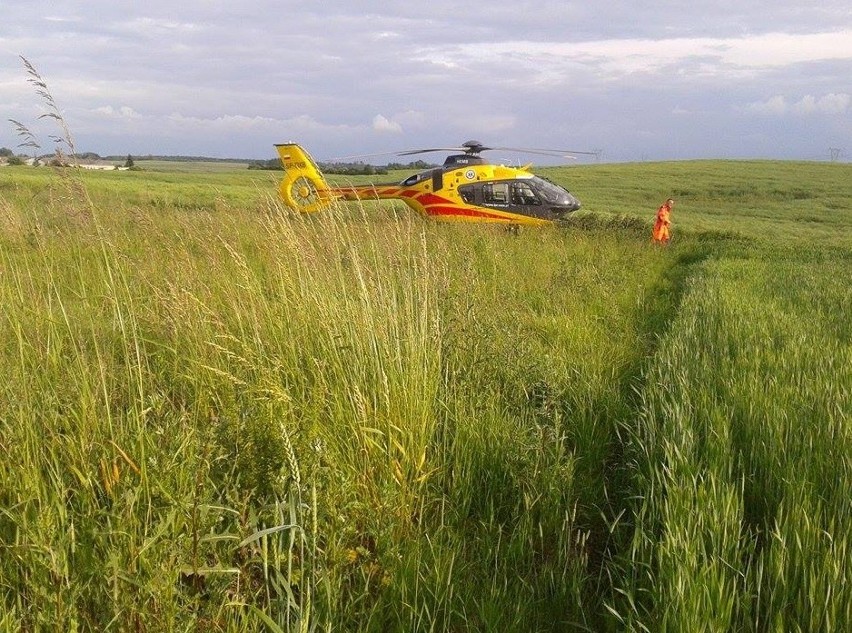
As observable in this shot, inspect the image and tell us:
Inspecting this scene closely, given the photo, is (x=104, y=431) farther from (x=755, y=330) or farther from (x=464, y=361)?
(x=755, y=330)

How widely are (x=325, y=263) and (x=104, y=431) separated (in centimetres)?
176

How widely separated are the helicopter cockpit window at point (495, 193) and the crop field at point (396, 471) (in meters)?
11.3

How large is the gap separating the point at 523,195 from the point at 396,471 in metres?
14.2

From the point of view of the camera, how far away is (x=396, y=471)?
285 cm

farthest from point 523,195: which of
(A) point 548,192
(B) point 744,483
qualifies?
(B) point 744,483

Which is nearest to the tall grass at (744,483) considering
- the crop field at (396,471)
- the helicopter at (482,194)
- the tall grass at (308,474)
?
the crop field at (396,471)

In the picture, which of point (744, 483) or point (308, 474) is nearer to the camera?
point (308, 474)

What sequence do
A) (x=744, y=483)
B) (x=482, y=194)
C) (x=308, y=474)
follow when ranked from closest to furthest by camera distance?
(x=308, y=474)
(x=744, y=483)
(x=482, y=194)

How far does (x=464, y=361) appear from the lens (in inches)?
166

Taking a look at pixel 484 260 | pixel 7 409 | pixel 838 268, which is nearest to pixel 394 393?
pixel 7 409

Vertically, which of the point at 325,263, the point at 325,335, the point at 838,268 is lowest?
the point at 838,268

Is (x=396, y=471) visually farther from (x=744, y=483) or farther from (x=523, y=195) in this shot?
(x=523, y=195)

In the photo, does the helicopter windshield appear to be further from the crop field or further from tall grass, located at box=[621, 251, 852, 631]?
the crop field

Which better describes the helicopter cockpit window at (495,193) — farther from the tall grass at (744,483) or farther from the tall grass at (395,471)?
the tall grass at (395,471)
